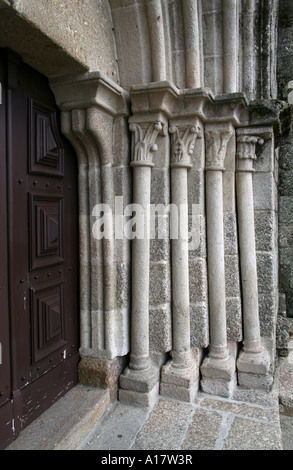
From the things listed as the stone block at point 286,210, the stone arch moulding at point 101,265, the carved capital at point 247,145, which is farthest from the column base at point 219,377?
the stone block at point 286,210

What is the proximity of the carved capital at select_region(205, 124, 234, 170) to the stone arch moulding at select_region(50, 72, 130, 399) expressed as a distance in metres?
0.56

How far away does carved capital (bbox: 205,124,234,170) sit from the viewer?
7.34ft

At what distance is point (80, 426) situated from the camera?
5.69 feet

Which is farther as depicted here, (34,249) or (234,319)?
(234,319)

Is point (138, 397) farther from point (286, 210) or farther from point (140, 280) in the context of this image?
point (286, 210)

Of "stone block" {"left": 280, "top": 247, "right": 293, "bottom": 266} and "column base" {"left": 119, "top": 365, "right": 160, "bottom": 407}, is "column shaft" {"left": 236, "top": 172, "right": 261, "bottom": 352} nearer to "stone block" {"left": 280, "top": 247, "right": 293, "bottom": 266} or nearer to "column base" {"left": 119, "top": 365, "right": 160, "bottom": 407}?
"column base" {"left": 119, "top": 365, "right": 160, "bottom": 407}

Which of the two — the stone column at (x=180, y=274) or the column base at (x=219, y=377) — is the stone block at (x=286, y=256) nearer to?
the column base at (x=219, y=377)

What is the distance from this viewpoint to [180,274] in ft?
7.14

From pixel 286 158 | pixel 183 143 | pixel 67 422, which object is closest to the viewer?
pixel 67 422

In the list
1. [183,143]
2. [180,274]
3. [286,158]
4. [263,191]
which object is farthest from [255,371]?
[286,158]

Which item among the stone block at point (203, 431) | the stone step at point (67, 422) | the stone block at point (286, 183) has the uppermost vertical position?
the stone block at point (286, 183)

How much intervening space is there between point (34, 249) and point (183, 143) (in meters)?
1.10

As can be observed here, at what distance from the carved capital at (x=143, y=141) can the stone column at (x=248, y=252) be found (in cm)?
61

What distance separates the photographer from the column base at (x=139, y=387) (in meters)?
2.05
